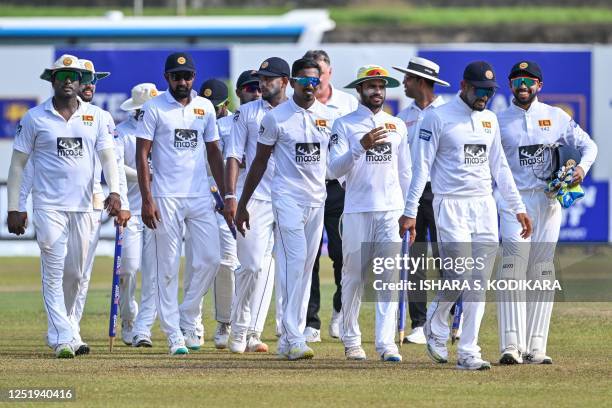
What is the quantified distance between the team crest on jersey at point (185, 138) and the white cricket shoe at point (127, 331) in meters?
2.33

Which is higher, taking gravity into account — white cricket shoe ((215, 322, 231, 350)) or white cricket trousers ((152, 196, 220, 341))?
white cricket trousers ((152, 196, 220, 341))

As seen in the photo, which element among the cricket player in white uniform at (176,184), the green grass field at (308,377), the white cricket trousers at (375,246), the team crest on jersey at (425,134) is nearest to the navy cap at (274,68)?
the cricket player in white uniform at (176,184)

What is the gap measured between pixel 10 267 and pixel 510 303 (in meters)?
14.3

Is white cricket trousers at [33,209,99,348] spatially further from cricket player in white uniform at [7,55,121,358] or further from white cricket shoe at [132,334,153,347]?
white cricket shoe at [132,334,153,347]

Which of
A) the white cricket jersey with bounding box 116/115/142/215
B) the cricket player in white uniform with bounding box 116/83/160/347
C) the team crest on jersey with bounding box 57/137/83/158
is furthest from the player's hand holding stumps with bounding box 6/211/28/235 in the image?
the white cricket jersey with bounding box 116/115/142/215

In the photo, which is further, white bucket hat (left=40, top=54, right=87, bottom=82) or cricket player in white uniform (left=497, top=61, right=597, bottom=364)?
white bucket hat (left=40, top=54, right=87, bottom=82)

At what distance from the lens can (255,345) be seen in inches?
556

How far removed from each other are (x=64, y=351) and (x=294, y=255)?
211 cm

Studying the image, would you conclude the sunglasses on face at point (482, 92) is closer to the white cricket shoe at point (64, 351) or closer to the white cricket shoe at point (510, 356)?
the white cricket shoe at point (510, 356)

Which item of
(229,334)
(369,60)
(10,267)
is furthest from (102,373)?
(369,60)

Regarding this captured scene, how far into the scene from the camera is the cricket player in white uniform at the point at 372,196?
12719 millimetres

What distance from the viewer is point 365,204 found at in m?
12.8

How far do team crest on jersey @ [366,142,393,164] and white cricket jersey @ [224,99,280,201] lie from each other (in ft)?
4.59

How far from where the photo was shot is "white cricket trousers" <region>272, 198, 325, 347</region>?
12.9m
